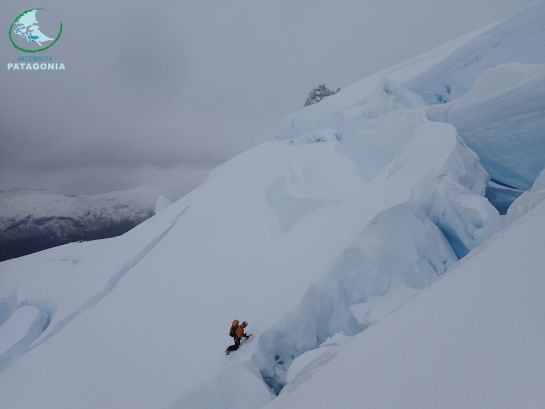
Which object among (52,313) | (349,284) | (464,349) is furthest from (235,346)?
(52,313)

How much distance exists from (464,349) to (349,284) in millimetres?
5429

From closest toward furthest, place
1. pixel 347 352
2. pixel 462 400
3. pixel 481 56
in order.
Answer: pixel 462 400 → pixel 347 352 → pixel 481 56

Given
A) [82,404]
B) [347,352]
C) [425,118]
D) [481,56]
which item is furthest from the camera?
[481,56]

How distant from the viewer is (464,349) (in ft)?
7.49

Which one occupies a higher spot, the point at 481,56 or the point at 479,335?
the point at 481,56

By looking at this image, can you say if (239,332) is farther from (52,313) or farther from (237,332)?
(52,313)

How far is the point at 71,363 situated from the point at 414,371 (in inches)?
427

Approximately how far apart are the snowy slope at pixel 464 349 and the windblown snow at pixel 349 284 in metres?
0.01

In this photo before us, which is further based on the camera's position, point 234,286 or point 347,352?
point 234,286

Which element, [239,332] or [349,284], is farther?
[349,284]

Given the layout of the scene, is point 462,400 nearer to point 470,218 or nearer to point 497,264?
point 497,264

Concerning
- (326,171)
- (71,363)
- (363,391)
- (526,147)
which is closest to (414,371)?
(363,391)

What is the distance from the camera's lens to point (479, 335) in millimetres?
2311

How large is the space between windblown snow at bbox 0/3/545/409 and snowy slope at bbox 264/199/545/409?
→ 1cm
